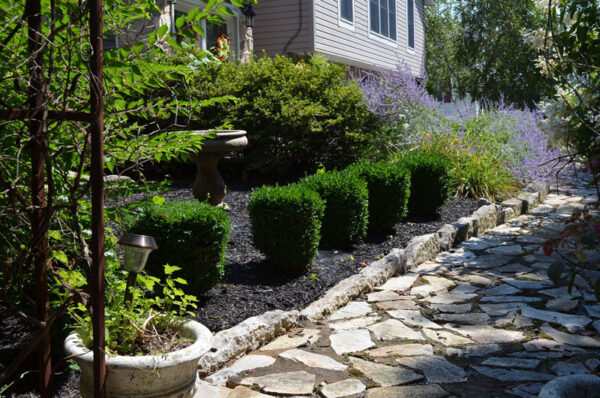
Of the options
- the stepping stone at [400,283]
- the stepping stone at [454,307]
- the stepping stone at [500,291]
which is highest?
the stepping stone at [400,283]

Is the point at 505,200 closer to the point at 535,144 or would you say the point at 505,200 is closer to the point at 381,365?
the point at 535,144

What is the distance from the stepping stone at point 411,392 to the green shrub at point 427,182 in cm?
453

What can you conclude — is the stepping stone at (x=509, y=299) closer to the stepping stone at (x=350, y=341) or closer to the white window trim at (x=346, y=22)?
the stepping stone at (x=350, y=341)

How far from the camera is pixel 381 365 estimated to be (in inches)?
144

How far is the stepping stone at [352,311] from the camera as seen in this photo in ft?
15.1

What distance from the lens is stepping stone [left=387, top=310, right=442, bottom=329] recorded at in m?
4.42

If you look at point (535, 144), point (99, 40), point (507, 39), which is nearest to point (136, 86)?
point (99, 40)

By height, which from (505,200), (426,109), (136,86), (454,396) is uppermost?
(426,109)

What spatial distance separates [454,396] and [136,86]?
2.39m

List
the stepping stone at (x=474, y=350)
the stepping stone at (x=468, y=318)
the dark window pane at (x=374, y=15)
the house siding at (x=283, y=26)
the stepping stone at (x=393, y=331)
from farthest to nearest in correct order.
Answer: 1. the dark window pane at (x=374, y=15)
2. the house siding at (x=283, y=26)
3. the stepping stone at (x=468, y=318)
4. the stepping stone at (x=393, y=331)
5. the stepping stone at (x=474, y=350)

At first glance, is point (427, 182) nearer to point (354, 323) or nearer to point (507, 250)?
point (507, 250)

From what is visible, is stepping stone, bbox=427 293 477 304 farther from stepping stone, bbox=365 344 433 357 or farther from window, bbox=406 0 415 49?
window, bbox=406 0 415 49

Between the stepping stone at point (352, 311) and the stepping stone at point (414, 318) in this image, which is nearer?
the stepping stone at point (414, 318)

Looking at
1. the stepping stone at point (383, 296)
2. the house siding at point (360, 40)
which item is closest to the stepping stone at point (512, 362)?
the stepping stone at point (383, 296)
